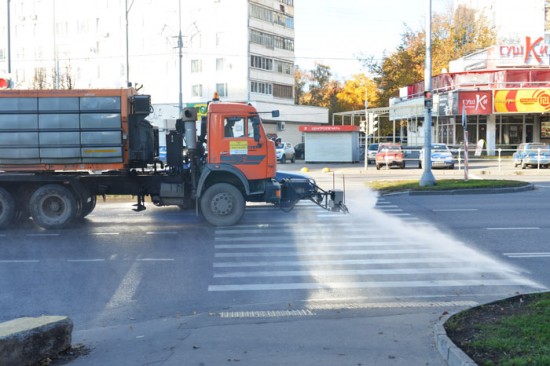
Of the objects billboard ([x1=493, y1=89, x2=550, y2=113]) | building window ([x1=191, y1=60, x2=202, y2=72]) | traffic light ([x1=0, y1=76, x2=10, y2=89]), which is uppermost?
building window ([x1=191, y1=60, x2=202, y2=72])

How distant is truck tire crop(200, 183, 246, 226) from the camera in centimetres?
1603

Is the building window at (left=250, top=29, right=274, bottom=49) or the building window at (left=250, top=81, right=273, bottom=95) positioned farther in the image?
the building window at (left=250, top=81, right=273, bottom=95)

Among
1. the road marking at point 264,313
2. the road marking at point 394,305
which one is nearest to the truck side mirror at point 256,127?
the road marking at point 394,305

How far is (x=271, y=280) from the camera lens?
10.5m

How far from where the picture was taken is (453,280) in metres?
10.3

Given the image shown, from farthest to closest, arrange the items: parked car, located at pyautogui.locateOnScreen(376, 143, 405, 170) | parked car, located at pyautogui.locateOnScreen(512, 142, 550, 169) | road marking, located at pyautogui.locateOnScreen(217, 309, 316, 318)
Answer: parked car, located at pyautogui.locateOnScreen(376, 143, 405, 170), parked car, located at pyautogui.locateOnScreen(512, 142, 550, 169), road marking, located at pyautogui.locateOnScreen(217, 309, 316, 318)

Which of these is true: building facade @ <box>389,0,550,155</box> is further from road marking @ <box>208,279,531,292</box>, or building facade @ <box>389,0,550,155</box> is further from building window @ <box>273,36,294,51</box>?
road marking @ <box>208,279,531,292</box>

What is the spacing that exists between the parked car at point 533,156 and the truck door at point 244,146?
88.7ft

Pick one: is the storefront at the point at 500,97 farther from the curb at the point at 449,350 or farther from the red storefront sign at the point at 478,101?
the curb at the point at 449,350

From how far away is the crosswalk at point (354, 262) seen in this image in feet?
32.5

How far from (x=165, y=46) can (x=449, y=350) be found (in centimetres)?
6841

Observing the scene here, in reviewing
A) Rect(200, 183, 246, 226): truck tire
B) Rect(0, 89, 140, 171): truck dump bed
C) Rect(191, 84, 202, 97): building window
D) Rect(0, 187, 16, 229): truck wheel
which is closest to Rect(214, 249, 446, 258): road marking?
Rect(200, 183, 246, 226): truck tire

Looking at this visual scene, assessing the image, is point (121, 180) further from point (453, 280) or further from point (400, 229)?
point (453, 280)

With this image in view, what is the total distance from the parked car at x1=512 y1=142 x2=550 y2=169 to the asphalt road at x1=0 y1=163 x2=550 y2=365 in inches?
873
